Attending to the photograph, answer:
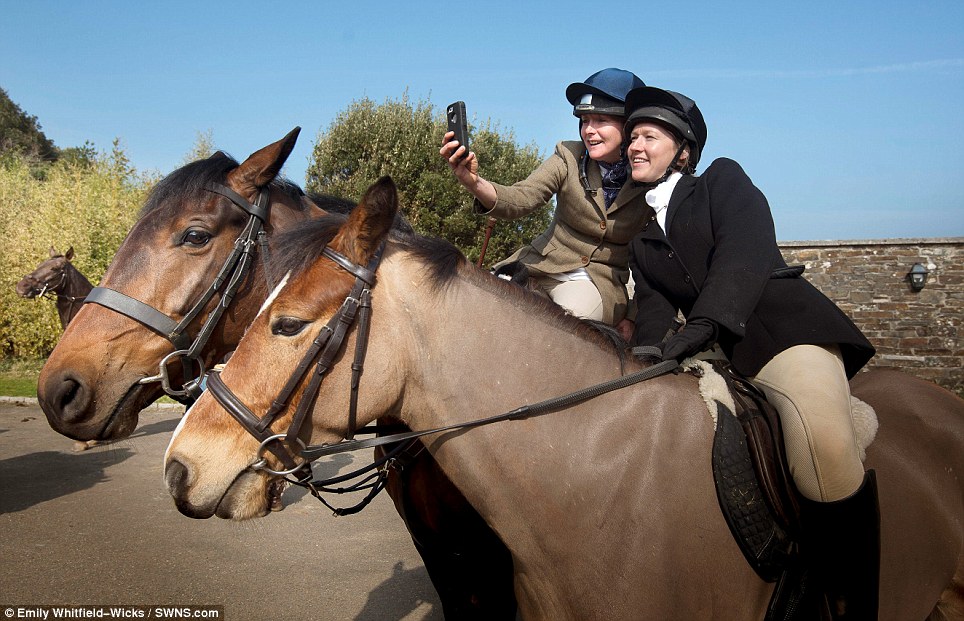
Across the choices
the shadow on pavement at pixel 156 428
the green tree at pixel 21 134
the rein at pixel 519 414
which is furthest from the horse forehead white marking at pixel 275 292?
the green tree at pixel 21 134

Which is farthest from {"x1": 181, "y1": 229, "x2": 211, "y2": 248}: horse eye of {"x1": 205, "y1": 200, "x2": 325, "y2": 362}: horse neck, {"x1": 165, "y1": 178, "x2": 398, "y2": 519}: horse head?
{"x1": 165, "y1": 178, "x2": 398, "y2": 519}: horse head

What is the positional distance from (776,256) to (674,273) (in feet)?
1.22

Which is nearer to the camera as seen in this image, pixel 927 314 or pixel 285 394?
pixel 285 394

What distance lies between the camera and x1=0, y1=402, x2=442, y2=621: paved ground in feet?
14.4

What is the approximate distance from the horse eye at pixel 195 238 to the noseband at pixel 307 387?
1335 mm

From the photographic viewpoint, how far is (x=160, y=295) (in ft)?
9.45

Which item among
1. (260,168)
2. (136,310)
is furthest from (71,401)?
(260,168)

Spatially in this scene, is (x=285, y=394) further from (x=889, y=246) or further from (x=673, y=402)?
(x=889, y=246)

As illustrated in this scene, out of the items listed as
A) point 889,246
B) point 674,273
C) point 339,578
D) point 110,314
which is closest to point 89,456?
point 339,578

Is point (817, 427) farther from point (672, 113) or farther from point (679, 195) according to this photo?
point (672, 113)

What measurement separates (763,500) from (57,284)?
1021 cm

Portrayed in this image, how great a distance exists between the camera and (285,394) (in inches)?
72.9

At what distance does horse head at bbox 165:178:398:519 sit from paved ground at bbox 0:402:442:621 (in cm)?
182

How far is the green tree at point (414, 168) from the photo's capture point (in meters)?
15.9
